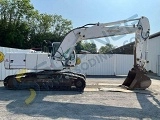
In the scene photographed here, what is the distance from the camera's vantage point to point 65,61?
41.5ft

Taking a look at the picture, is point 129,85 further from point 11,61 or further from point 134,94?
point 11,61

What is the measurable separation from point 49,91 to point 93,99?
2.76 meters

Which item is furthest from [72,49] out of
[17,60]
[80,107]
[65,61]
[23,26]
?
[23,26]

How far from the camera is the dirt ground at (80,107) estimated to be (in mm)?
7408

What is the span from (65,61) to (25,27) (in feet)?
95.4

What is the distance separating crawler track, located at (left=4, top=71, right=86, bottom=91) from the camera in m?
12.3

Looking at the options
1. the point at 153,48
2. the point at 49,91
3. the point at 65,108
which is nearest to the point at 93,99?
the point at 65,108

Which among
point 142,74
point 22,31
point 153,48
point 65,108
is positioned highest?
point 22,31

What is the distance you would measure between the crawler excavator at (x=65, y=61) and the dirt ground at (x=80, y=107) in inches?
57.3

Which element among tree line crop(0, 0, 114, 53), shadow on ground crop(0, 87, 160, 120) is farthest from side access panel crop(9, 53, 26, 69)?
tree line crop(0, 0, 114, 53)

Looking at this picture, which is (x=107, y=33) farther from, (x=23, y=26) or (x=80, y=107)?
(x=23, y=26)

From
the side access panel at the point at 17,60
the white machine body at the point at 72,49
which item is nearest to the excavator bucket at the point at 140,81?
the white machine body at the point at 72,49

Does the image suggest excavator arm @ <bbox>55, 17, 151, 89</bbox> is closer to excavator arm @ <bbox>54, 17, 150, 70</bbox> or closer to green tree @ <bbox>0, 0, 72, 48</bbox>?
excavator arm @ <bbox>54, 17, 150, 70</bbox>

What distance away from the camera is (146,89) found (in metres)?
13.2
